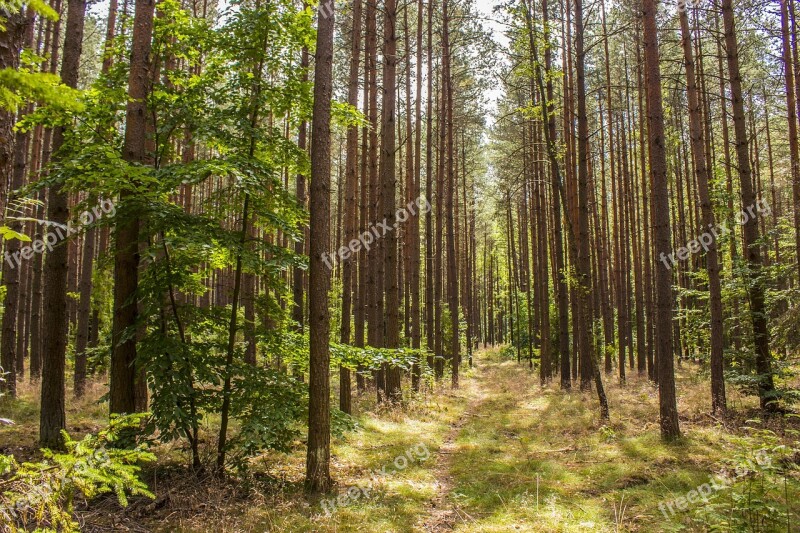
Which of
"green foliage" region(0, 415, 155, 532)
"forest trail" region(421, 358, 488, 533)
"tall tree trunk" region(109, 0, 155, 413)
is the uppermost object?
"tall tree trunk" region(109, 0, 155, 413)

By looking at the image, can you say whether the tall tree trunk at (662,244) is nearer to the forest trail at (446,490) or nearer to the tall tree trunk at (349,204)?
the forest trail at (446,490)

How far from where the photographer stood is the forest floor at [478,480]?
17.1 feet

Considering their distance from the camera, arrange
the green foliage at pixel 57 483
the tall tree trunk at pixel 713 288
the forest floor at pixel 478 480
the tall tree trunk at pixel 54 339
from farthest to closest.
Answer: the tall tree trunk at pixel 713 288
the tall tree trunk at pixel 54 339
the forest floor at pixel 478 480
the green foliage at pixel 57 483

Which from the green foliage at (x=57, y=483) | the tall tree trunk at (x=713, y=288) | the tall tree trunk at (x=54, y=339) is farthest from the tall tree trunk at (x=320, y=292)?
the tall tree trunk at (x=713, y=288)

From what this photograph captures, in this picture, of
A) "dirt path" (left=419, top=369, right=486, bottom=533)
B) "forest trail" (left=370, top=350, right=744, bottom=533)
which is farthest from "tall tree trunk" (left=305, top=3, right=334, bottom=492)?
"dirt path" (left=419, top=369, right=486, bottom=533)

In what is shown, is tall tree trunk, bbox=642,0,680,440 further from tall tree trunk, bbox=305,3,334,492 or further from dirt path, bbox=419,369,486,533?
tall tree trunk, bbox=305,3,334,492

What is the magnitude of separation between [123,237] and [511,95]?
69.1ft

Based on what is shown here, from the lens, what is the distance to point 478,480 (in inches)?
285

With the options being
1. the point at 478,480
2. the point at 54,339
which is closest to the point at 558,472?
the point at 478,480

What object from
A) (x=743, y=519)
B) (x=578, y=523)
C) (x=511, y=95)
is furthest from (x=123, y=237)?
(x=511, y=95)

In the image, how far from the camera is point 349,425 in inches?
267

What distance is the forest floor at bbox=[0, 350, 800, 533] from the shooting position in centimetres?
522

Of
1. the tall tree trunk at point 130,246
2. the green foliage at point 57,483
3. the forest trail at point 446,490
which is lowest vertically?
the forest trail at point 446,490

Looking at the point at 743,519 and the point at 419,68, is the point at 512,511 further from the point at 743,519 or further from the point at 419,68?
the point at 419,68
